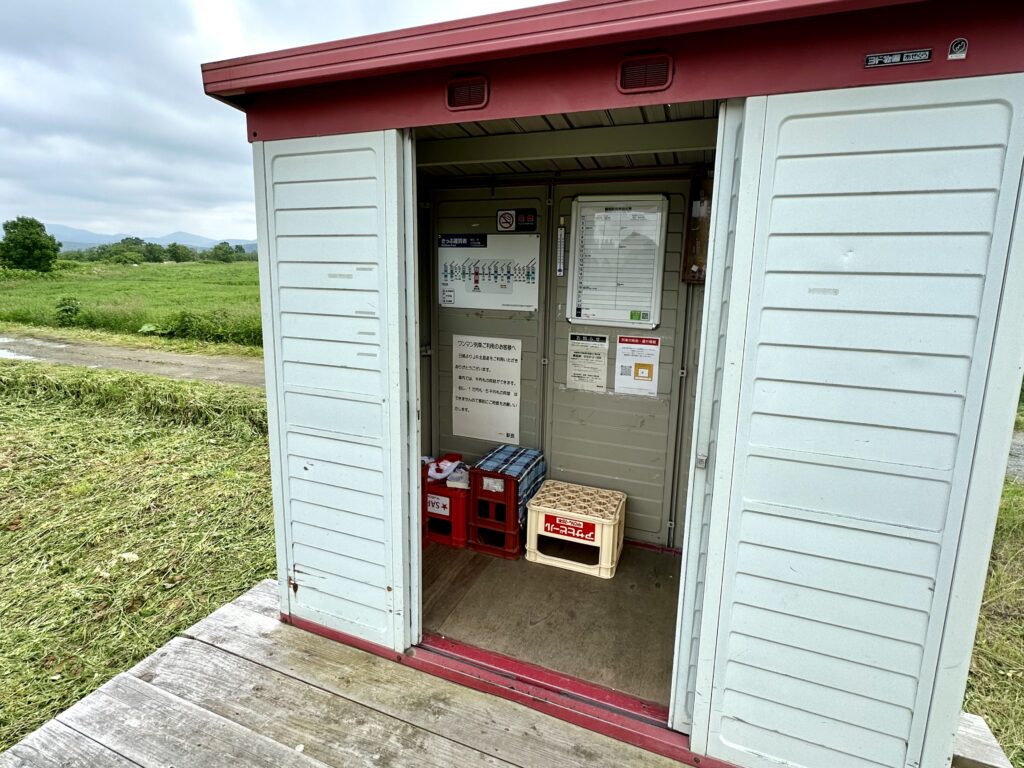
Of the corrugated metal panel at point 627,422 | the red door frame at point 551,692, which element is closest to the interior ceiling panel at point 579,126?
the corrugated metal panel at point 627,422

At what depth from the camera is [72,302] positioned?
13219mm

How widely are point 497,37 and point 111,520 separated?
4.23 meters

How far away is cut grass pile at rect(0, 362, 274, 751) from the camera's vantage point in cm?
262

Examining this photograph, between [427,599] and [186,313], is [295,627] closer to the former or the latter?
[427,599]

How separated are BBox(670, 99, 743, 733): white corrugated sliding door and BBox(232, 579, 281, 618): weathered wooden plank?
1883 mm

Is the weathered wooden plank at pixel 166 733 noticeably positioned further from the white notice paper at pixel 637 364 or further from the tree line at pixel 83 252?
the tree line at pixel 83 252

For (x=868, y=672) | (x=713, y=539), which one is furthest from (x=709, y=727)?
(x=713, y=539)

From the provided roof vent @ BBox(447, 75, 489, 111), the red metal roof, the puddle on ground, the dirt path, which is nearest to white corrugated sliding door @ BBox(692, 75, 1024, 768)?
the red metal roof

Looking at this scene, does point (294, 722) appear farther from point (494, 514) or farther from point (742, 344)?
point (742, 344)

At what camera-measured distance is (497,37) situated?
63.8 inches

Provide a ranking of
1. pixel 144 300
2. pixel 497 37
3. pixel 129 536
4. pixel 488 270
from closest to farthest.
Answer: pixel 497 37 < pixel 488 270 < pixel 129 536 < pixel 144 300

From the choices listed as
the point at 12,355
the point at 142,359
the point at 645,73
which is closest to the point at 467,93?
the point at 645,73

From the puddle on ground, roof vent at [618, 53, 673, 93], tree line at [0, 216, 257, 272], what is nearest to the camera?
roof vent at [618, 53, 673, 93]

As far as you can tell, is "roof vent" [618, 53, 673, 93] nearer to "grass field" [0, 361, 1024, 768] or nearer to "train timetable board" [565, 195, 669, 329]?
"train timetable board" [565, 195, 669, 329]
